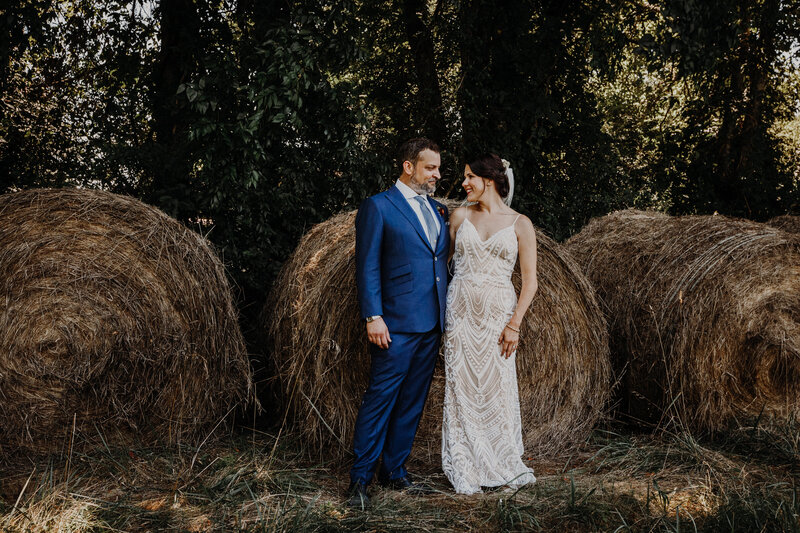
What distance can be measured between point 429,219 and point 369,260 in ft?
1.63

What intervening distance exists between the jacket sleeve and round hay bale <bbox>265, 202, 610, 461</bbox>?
0.76m

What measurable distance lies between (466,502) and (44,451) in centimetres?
265

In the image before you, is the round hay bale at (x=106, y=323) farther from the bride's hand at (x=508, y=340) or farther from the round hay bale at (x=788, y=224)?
the round hay bale at (x=788, y=224)

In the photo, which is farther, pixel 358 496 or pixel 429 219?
pixel 429 219

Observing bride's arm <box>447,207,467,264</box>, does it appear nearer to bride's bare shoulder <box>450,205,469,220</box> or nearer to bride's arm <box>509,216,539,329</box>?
bride's bare shoulder <box>450,205,469,220</box>

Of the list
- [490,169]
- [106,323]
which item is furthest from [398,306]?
[106,323]

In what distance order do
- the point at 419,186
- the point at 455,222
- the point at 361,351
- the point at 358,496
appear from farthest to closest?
the point at 361,351 → the point at 455,222 → the point at 419,186 → the point at 358,496

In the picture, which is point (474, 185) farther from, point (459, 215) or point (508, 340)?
point (508, 340)

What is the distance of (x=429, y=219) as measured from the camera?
413cm

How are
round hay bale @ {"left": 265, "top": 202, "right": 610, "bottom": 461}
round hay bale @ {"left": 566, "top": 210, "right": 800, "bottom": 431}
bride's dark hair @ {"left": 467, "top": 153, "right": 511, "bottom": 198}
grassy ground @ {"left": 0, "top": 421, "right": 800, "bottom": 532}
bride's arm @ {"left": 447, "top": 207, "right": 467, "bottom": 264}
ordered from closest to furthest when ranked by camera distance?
grassy ground @ {"left": 0, "top": 421, "right": 800, "bottom": 532}
bride's dark hair @ {"left": 467, "top": 153, "right": 511, "bottom": 198}
bride's arm @ {"left": 447, "top": 207, "right": 467, "bottom": 264}
round hay bale @ {"left": 265, "top": 202, "right": 610, "bottom": 461}
round hay bale @ {"left": 566, "top": 210, "right": 800, "bottom": 431}

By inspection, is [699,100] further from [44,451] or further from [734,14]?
[44,451]

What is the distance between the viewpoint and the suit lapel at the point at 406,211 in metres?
3.99

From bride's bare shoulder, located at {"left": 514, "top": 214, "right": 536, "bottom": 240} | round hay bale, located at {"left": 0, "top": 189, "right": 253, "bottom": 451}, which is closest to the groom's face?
bride's bare shoulder, located at {"left": 514, "top": 214, "right": 536, "bottom": 240}

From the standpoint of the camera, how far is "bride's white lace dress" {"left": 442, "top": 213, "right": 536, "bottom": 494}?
13.6 ft
